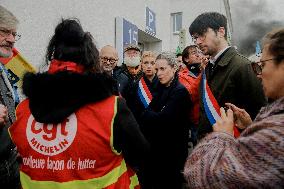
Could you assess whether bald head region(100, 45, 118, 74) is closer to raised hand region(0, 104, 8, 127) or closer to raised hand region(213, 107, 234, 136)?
raised hand region(0, 104, 8, 127)

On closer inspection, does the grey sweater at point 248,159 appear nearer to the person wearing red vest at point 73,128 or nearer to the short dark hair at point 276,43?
the short dark hair at point 276,43

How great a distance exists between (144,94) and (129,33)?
14.3ft

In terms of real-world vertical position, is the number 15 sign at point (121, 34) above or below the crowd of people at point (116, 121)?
above

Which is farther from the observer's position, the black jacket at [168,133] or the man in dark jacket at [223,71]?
the black jacket at [168,133]

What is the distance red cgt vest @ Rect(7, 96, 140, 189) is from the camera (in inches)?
74.0

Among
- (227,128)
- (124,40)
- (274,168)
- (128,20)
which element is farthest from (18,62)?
(128,20)

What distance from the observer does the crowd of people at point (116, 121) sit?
4.03 feet

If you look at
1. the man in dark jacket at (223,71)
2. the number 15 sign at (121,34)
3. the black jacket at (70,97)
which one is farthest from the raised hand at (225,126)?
the number 15 sign at (121,34)

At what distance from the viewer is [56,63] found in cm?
199

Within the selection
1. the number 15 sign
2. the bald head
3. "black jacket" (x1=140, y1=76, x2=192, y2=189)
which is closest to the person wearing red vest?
"black jacket" (x1=140, y1=76, x2=192, y2=189)

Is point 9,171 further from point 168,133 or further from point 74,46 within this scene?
point 168,133

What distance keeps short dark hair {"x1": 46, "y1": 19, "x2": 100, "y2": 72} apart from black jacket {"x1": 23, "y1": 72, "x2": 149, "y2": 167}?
144mm

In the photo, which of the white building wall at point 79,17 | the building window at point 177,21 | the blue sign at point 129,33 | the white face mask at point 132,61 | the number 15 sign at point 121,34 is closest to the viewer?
the white building wall at point 79,17

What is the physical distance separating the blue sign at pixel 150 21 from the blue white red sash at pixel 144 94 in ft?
19.8
